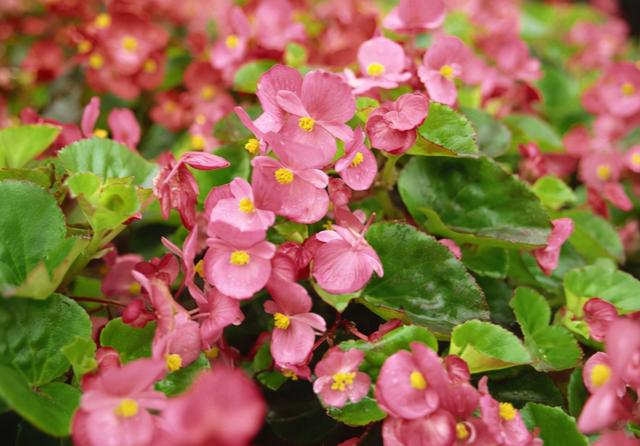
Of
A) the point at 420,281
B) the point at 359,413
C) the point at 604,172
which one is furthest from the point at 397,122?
the point at 604,172

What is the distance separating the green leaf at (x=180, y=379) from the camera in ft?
1.77

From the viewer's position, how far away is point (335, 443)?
0.62 m

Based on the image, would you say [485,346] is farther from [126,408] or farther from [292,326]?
[126,408]

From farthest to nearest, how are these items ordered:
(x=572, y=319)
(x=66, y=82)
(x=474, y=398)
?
1. (x=66, y=82)
2. (x=572, y=319)
3. (x=474, y=398)

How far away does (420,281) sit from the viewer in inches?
24.7

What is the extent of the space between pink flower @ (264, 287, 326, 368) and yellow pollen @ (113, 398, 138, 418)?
0.14 m

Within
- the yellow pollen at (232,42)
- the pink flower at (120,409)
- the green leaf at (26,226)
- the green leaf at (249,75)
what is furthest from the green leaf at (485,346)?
the yellow pollen at (232,42)

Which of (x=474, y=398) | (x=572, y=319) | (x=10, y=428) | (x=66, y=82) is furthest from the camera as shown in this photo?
(x=66, y=82)

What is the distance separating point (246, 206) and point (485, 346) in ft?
0.75

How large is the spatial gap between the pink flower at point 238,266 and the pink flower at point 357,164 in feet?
0.32

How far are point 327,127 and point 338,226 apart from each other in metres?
0.09

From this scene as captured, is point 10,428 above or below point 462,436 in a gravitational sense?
below

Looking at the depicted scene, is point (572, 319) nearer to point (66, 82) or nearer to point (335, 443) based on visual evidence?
point (335, 443)

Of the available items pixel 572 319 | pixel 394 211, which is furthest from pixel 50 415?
pixel 572 319
